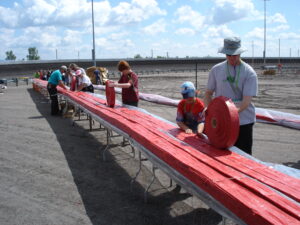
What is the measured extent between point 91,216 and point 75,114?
736 cm

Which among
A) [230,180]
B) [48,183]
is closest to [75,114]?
[48,183]

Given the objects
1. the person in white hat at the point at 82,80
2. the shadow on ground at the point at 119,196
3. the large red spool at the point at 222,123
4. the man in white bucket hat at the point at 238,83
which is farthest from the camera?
the person in white hat at the point at 82,80

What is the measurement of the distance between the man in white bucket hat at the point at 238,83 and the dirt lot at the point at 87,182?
1009 mm

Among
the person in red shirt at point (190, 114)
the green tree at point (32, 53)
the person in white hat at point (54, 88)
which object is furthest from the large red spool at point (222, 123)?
the green tree at point (32, 53)

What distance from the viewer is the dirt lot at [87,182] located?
3.64m

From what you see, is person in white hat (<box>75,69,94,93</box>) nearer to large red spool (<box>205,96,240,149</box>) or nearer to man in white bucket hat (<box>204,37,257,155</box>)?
man in white bucket hat (<box>204,37,257,155</box>)

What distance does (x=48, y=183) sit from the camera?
466cm

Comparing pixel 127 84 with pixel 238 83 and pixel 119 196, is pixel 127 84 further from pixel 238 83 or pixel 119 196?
pixel 238 83

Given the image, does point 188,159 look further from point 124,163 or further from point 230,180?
point 124,163

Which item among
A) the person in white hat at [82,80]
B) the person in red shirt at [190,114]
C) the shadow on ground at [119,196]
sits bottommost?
the shadow on ground at [119,196]

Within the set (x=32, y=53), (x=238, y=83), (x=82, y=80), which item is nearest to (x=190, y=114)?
(x=238, y=83)

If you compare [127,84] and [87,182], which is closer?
[87,182]

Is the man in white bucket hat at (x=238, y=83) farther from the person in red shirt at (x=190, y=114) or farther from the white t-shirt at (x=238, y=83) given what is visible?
the person in red shirt at (x=190, y=114)

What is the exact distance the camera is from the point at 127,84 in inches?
239
